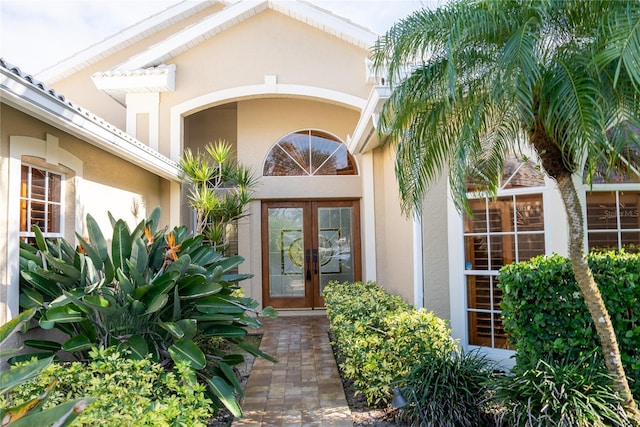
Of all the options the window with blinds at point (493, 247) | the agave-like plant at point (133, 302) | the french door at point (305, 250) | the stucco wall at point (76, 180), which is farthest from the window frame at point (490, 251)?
the stucco wall at point (76, 180)

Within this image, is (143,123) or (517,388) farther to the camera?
(143,123)

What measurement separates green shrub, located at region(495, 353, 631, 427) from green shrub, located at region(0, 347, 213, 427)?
2729mm

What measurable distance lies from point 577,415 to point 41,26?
9056 mm

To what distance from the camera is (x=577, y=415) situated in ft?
12.2

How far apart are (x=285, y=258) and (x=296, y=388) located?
19.3 ft

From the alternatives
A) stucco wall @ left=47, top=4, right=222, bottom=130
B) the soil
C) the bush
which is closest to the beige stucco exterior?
stucco wall @ left=47, top=4, right=222, bottom=130

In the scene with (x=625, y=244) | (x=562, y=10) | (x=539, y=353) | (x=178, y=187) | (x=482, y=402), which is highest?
(x=562, y=10)

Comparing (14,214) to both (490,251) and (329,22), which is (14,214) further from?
(329,22)

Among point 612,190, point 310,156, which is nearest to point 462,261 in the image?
point 612,190

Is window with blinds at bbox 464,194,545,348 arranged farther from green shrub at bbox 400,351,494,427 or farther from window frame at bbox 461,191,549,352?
green shrub at bbox 400,351,494,427

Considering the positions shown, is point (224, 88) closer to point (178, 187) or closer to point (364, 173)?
point (178, 187)

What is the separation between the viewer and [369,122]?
7.61m

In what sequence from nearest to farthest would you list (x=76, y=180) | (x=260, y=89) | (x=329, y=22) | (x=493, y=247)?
1. (x=76, y=180)
2. (x=493, y=247)
3. (x=329, y=22)
4. (x=260, y=89)

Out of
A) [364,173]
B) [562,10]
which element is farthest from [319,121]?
[562,10]
